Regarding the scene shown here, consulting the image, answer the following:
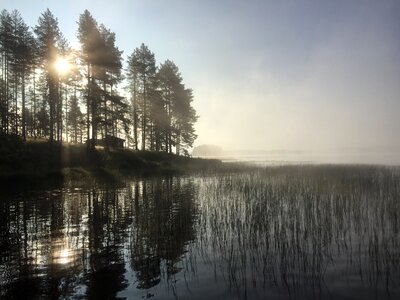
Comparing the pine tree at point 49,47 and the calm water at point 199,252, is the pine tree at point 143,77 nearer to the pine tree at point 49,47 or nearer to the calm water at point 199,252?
the pine tree at point 49,47

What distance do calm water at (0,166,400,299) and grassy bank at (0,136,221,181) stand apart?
13.6m

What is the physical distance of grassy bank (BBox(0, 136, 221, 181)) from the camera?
28.7m

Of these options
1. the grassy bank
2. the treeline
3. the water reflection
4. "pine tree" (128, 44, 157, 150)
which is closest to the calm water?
the water reflection

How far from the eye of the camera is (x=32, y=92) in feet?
223

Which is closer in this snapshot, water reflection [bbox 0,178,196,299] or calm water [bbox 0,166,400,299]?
calm water [bbox 0,166,400,299]

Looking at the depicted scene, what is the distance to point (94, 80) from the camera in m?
39.2

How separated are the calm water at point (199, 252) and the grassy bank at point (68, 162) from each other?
13608 millimetres

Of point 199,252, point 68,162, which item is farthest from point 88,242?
point 68,162

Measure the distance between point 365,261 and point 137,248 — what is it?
5989 mm

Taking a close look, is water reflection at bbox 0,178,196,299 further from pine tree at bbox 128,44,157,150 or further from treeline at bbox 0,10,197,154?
pine tree at bbox 128,44,157,150

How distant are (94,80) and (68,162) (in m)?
11.2

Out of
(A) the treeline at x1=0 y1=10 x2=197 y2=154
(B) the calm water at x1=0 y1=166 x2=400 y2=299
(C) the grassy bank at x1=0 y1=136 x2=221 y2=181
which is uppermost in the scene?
(A) the treeline at x1=0 y1=10 x2=197 y2=154

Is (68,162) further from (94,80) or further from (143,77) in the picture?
(143,77)

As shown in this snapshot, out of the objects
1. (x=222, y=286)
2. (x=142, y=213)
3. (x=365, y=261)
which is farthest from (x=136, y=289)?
(x=142, y=213)
